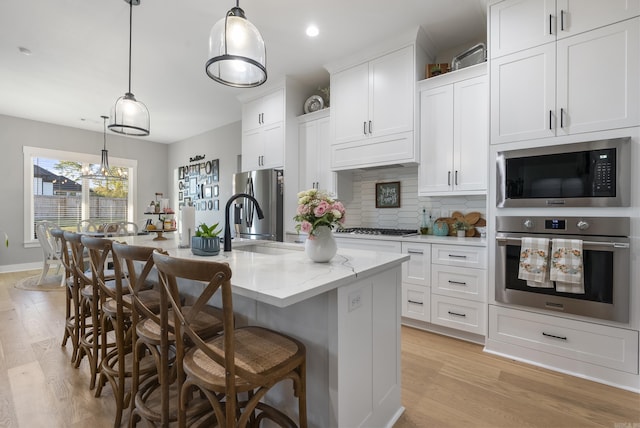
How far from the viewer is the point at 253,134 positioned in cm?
443

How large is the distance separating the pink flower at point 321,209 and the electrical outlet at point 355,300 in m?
0.40

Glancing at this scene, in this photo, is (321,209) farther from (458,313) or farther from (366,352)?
(458,313)

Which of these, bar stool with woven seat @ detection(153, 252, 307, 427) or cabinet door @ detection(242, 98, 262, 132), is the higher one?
cabinet door @ detection(242, 98, 262, 132)

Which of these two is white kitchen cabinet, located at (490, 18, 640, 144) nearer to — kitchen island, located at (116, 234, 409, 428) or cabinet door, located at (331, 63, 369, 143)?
cabinet door, located at (331, 63, 369, 143)

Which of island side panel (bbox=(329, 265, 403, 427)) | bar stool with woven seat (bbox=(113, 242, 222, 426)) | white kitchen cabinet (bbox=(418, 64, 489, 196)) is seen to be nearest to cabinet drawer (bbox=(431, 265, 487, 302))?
white kitchen cabinet (bbox=(418, 64, 489, 196))

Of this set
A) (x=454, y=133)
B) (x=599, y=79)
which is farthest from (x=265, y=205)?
(x=599, y=79)

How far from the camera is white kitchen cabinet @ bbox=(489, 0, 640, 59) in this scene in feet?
6.56

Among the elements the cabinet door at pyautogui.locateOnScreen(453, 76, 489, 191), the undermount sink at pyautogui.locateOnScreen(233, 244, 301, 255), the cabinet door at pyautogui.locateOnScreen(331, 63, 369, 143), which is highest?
the cabinet door at pyautogui.locateOnScreen(331, 63, 369, 143)

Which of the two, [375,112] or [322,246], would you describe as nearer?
[322,246]

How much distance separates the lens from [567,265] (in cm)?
206

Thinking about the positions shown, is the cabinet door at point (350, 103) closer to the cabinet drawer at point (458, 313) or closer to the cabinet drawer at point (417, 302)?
the cabinet drawer at point (417, 302)

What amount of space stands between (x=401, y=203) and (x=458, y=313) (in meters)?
1.39

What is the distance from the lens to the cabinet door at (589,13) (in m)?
1.95

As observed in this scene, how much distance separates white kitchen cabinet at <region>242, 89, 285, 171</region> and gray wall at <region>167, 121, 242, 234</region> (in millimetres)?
1384
